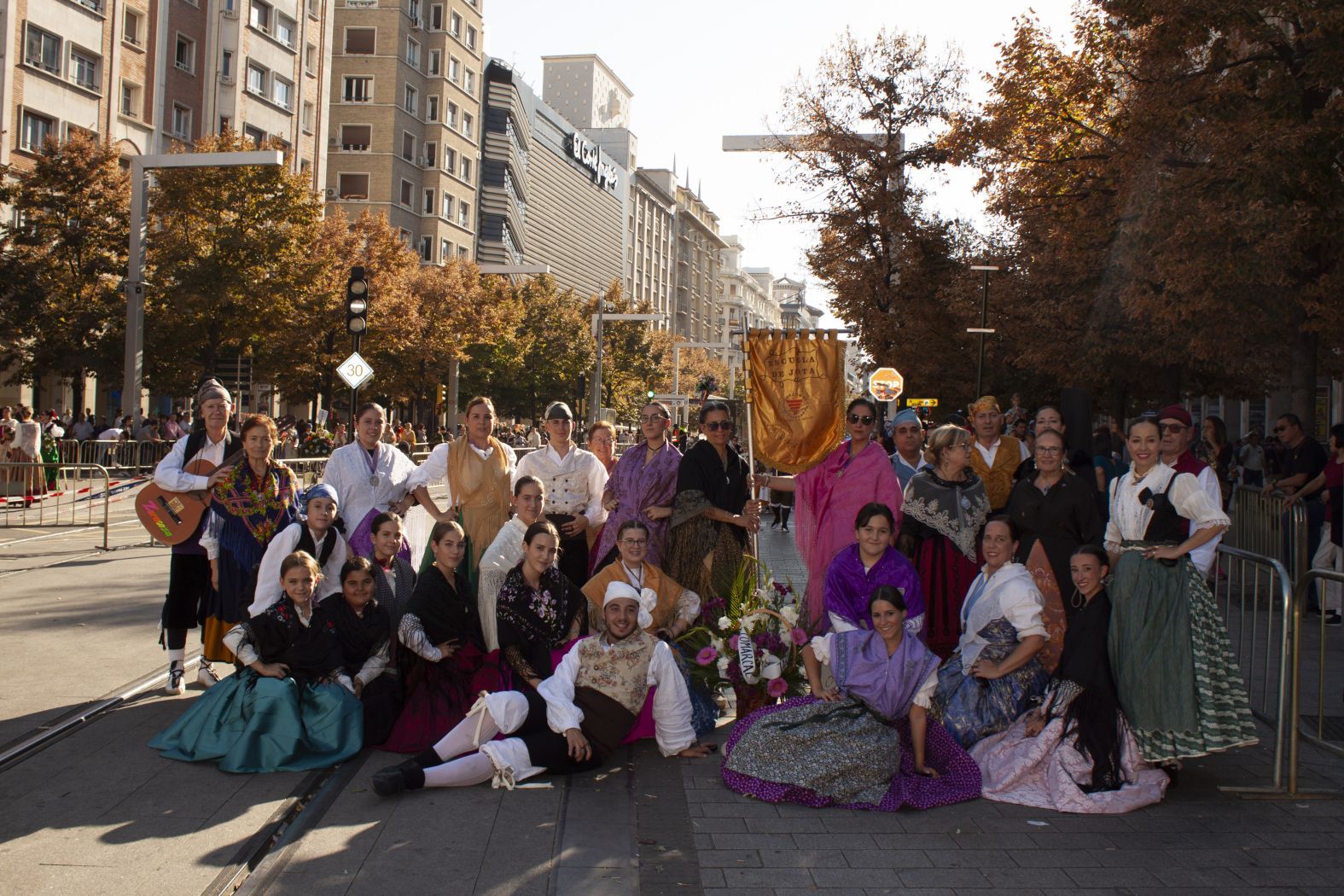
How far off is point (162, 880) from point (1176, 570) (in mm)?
4847

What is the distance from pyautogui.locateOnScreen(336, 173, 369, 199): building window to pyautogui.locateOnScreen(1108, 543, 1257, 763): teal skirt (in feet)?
191

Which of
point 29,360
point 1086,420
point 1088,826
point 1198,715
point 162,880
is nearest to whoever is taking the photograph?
point 162,880

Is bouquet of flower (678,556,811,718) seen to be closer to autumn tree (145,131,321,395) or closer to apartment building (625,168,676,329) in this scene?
autumn tree (145,131,321,395)

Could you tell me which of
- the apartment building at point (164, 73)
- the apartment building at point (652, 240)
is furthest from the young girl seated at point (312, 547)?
the apartment building at point (652, 240)

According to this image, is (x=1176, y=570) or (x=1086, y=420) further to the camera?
(x=1086, y=420)

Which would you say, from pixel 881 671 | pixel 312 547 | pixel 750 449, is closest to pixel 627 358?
pixel 750 449

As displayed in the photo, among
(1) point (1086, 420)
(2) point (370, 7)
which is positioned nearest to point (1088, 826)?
(1) point (1086, 420)

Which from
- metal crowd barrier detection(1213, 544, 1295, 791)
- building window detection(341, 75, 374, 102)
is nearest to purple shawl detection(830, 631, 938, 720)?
metal crowd barrier detection(1213, 544, 1295, 791)

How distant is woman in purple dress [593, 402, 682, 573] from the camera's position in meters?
8.54

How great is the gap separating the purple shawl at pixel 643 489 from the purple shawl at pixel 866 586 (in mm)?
1839

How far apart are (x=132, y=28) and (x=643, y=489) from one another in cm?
3799

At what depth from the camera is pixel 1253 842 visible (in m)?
5.62

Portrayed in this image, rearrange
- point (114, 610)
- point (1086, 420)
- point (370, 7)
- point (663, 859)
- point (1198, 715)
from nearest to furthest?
point (663, 859) < point (1198, 715) < point (1086, 420) < point (114, 610) < point (370, 7)

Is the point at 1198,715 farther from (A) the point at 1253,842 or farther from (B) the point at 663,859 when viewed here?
(B) the point at 663,859
